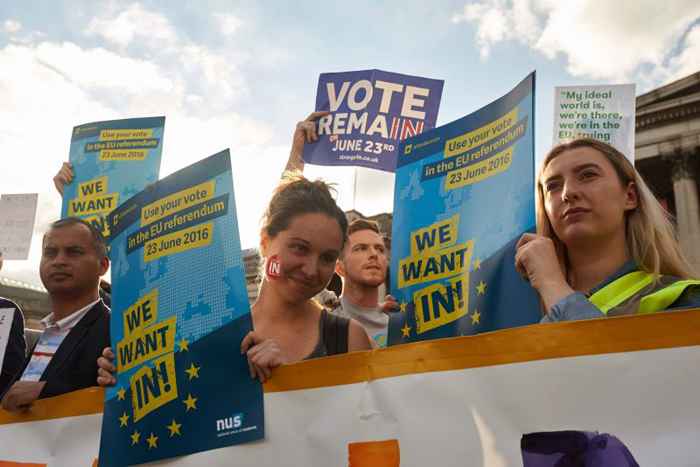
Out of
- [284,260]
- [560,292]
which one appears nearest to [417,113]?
[284,260]

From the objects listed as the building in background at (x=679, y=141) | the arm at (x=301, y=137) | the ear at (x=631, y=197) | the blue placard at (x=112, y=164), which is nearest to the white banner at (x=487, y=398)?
the ear at (x=631, y=197)

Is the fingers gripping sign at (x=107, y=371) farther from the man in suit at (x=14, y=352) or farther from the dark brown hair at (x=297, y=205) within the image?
the man in suit at (x=14, y=352)

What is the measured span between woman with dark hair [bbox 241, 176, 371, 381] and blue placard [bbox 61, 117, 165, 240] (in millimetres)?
2232

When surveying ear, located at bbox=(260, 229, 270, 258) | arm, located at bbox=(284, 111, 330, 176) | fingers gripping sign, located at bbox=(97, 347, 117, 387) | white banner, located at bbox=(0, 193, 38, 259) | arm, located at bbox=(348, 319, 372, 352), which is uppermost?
arm, located at bbox=(284, 111, 330, 176)

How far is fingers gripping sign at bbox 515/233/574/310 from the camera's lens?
69.4 inches

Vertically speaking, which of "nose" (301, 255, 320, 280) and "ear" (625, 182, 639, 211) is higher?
"ear" (625, 182, 639, 211)

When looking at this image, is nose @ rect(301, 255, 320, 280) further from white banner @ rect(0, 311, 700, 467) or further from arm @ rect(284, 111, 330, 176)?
arm @ rect(284, 111, 330, 176)

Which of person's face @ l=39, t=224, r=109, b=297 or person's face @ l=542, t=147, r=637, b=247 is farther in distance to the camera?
person's face @ l=39, t=224, r=109, b=297

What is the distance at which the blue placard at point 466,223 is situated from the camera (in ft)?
6.56

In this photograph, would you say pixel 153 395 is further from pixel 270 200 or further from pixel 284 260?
pixel 270 200

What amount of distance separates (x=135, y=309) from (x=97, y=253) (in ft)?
3.63

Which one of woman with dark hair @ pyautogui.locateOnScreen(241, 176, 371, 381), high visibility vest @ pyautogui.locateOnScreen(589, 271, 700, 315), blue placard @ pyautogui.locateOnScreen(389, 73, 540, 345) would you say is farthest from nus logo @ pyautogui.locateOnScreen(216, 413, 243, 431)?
high visibility vest @ pyautogui.locateOnScreen(589, 271, 700, 315)

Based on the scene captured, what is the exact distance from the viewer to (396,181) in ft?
7.91

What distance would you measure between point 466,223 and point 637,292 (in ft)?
1.94
